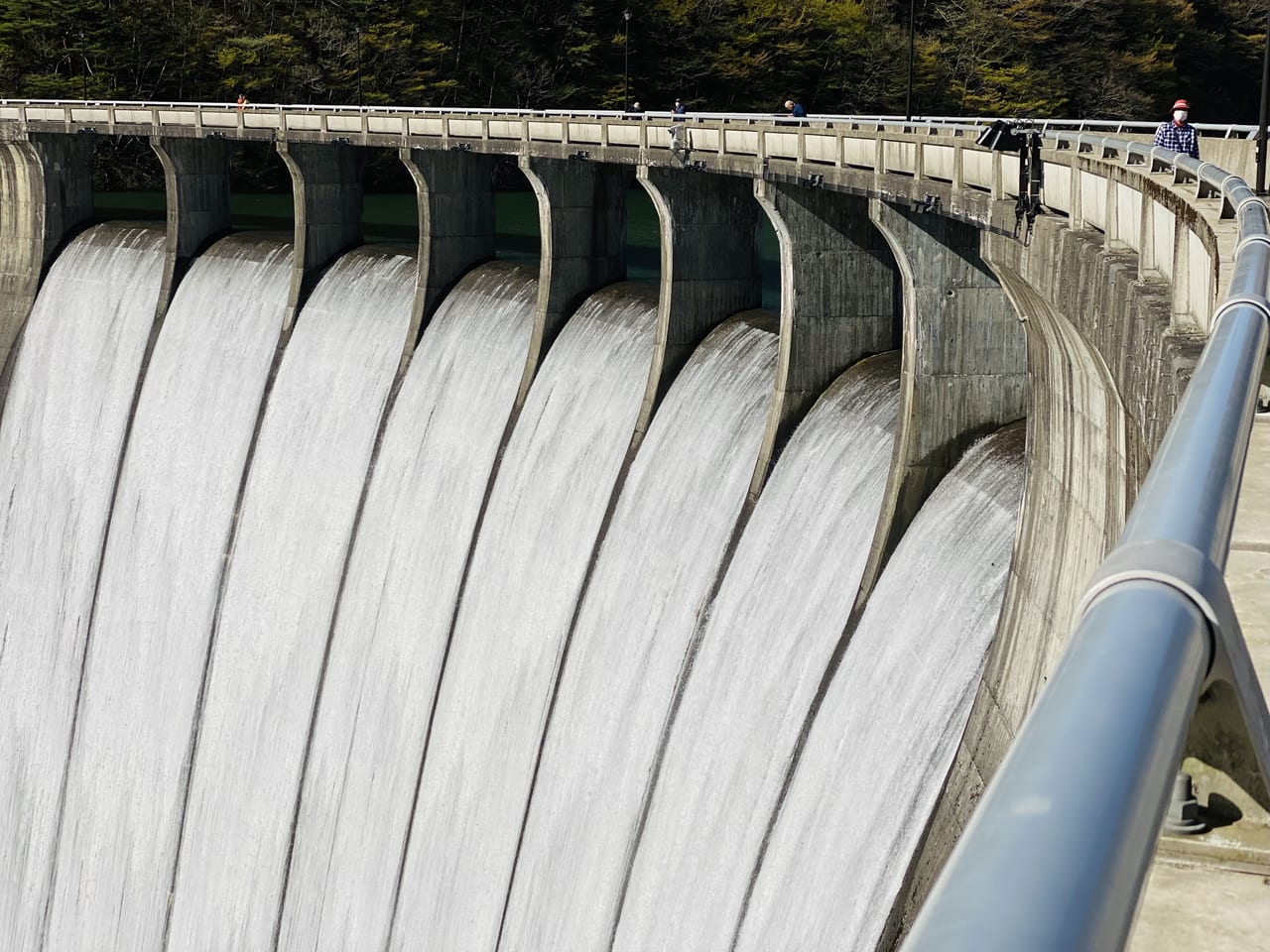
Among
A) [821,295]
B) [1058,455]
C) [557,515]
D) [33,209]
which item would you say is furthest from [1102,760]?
[33,209]

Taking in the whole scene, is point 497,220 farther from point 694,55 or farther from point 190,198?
point 694,55

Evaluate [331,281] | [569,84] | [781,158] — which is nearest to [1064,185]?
[781,158]

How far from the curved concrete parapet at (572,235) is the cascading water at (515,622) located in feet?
1.97

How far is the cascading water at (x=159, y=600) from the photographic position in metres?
39.5

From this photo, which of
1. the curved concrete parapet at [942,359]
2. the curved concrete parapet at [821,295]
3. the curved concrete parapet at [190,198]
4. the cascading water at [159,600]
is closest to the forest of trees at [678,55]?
the curved concrete parapet at [190,198]

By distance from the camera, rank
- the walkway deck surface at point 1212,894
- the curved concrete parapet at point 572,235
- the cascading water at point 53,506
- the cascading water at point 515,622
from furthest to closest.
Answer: the cascading water at point 53,506
the curved concrete parapet at point 572,235
the cascading water at point 515,622
the walkway deck surface at point 1212,894

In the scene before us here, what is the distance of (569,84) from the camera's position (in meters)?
82.8

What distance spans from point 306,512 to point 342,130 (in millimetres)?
10557

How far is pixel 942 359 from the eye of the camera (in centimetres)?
2233

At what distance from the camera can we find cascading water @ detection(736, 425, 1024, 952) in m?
18.6

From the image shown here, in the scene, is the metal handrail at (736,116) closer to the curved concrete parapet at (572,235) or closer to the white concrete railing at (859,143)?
the white concrete railing at (859,143)

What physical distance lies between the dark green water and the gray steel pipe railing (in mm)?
44774

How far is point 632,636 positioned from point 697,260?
7740 millimetres

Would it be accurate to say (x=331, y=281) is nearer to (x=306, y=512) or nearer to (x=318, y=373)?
(x=318, y=373)
